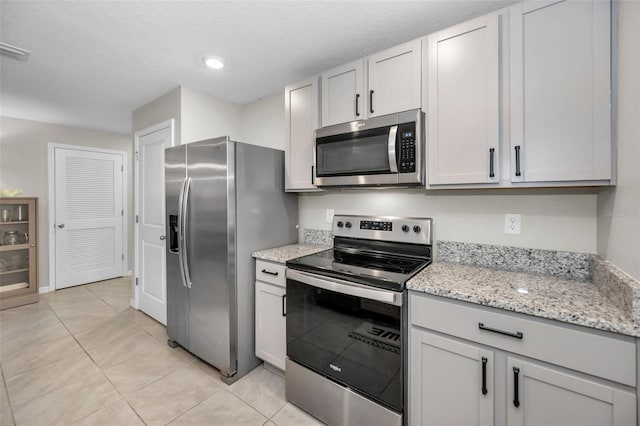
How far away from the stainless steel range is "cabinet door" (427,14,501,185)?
508 millimetres

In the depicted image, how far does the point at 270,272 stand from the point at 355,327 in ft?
2.57

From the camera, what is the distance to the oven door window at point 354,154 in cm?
179

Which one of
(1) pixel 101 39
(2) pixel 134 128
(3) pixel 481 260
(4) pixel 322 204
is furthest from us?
(2) pixel 134 128

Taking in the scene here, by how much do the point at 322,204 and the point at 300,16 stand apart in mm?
1413

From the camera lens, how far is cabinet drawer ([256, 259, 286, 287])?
2008 mm

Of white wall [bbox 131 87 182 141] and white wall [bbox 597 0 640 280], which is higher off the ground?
white wall [bbox 131 87 182 141]

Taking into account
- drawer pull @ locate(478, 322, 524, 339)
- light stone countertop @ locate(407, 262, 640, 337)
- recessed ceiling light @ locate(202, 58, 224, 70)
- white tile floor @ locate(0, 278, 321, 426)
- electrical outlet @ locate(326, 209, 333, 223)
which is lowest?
white tile floor @ locate(0, 278, 321, 426)

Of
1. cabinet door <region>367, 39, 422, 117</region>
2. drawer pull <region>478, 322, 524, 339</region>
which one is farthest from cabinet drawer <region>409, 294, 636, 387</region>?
cabinet door <region>367, 39, 422, 117</region>

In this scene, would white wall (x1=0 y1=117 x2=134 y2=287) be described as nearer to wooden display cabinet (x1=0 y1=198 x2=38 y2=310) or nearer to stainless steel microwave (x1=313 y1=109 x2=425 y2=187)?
wooden display cabinet (x1=0 y1=198 x2=38 y2=310)

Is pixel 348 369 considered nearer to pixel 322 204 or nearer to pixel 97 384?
pixel 322 204

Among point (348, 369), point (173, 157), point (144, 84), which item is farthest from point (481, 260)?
point (144, 84)

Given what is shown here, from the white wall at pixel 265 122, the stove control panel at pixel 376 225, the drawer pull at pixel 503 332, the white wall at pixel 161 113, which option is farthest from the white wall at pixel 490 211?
the white wall at pixel 161 113


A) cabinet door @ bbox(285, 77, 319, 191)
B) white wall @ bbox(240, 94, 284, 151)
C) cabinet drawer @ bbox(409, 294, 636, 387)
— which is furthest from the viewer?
white wall @ bbox(240, 94, 284, 151)

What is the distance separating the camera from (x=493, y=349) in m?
1.22
